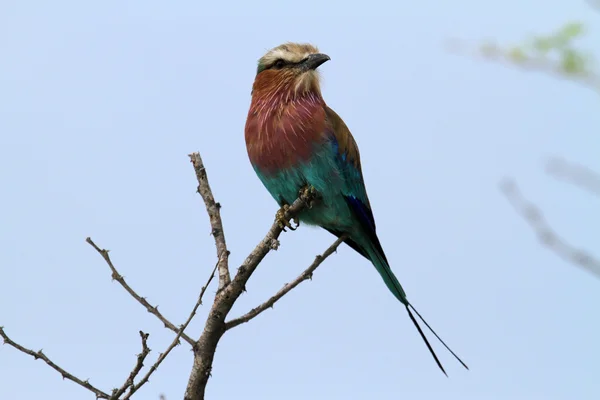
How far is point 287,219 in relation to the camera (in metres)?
3.98

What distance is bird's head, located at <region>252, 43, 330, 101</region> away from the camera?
172 inches

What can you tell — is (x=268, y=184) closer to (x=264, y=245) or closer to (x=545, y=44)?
(x=264, y=245)

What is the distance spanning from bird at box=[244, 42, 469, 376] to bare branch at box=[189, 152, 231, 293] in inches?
16.4

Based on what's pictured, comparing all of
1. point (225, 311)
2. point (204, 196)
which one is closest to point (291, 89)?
point (204, 196)

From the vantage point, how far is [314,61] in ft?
14.6

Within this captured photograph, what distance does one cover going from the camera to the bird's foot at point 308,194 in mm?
3992

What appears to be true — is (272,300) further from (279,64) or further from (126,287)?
(279,64)

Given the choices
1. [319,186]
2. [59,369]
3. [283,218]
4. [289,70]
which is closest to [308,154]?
[319,186]

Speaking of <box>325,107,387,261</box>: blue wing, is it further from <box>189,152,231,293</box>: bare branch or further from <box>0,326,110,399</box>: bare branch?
<box>0,326,110,399</box>: bare branch

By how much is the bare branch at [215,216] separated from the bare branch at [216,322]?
3.7 inches

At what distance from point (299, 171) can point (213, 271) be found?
92cm

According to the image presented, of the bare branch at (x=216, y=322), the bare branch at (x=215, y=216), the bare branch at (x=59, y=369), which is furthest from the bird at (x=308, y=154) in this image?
the bare branch at (x=59, y=369)

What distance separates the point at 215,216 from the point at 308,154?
0.68 meters

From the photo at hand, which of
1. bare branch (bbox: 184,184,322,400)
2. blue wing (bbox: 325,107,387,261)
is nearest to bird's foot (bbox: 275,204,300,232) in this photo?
blue wing (bbox: 325,107,387,261)
